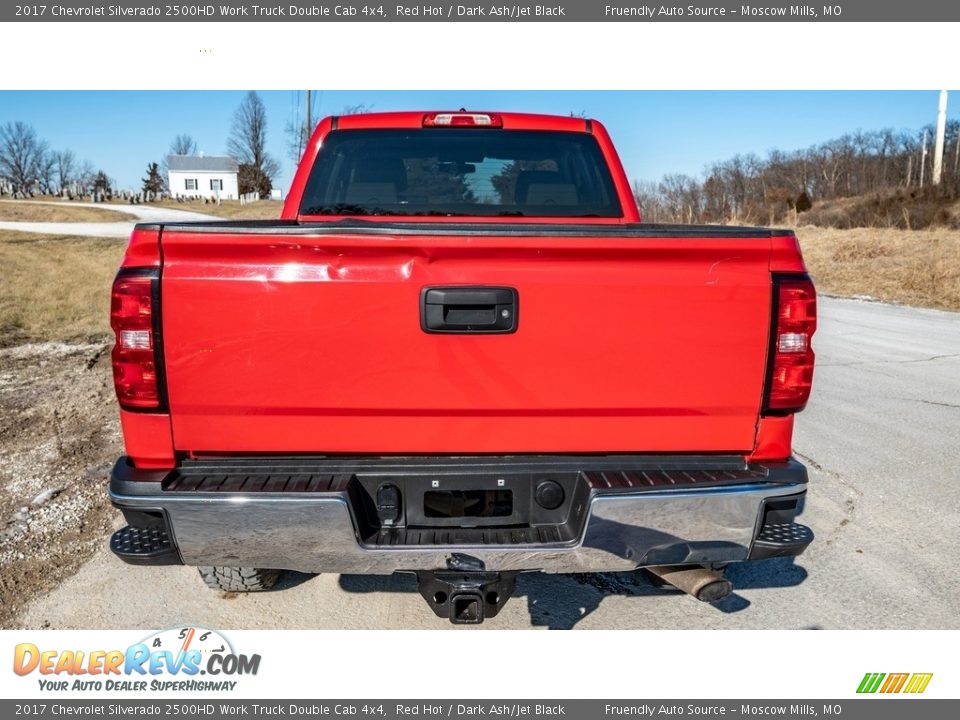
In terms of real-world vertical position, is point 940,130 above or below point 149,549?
above

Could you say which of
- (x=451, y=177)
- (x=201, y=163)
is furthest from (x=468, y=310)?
(x=201, y=163)

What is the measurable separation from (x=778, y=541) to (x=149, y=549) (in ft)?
7.06

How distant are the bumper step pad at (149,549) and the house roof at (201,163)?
92087 millimetres

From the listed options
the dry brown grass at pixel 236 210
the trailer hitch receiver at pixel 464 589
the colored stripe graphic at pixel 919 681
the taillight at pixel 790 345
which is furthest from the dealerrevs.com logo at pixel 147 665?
the dry brown grass at pixel 236 210

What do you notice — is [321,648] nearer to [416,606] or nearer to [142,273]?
[416,606]

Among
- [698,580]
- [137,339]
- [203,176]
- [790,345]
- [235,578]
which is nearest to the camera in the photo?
[137,339]

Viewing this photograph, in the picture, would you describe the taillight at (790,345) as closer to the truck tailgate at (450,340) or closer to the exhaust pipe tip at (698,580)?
the truck tailgate at (450,340)

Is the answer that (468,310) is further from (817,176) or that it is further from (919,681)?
(817,176)

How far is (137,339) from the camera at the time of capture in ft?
7.45

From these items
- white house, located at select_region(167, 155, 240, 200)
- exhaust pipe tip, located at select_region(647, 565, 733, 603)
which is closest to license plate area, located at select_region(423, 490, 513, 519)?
exhaust pipe tip, located at select_region(647, 565, 733, 603)

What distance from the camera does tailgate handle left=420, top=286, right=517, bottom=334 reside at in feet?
7.46

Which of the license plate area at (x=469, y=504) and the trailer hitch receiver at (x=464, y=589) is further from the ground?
the license plate area at (x=469, y=504)

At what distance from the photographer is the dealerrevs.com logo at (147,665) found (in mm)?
2783

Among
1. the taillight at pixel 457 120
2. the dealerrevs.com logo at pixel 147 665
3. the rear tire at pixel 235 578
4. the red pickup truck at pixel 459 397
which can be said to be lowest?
the dealerrevs.com logo at pixel 147 665
